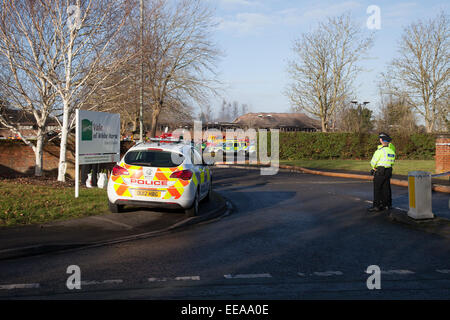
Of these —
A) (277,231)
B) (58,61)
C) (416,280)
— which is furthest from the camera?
(58,61)

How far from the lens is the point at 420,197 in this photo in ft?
30.2

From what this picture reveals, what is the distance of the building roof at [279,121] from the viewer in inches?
Answer: 2856

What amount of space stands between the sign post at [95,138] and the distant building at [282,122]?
57512 mm

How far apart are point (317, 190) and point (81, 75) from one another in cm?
896

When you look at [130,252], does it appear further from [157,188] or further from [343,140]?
[343,140]

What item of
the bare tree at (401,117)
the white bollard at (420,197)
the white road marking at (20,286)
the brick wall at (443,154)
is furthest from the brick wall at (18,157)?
the bare tree at (401,117)

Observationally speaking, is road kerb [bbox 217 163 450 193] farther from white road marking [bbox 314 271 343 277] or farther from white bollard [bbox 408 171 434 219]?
white road marking [bbox 314 271 343 277]

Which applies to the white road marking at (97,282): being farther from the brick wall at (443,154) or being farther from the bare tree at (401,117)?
the bare tree at (401,117)

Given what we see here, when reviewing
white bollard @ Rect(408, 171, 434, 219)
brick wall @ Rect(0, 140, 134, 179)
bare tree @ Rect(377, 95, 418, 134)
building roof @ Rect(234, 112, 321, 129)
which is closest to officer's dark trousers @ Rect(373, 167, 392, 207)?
white bollard @ Rect(408, 171, 434, 219)

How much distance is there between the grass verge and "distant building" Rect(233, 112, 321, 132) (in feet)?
195

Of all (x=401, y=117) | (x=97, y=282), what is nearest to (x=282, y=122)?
(x=401, y=117)

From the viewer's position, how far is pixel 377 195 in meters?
10.8

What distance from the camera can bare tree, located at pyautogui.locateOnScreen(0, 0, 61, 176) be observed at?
13.5 meters
